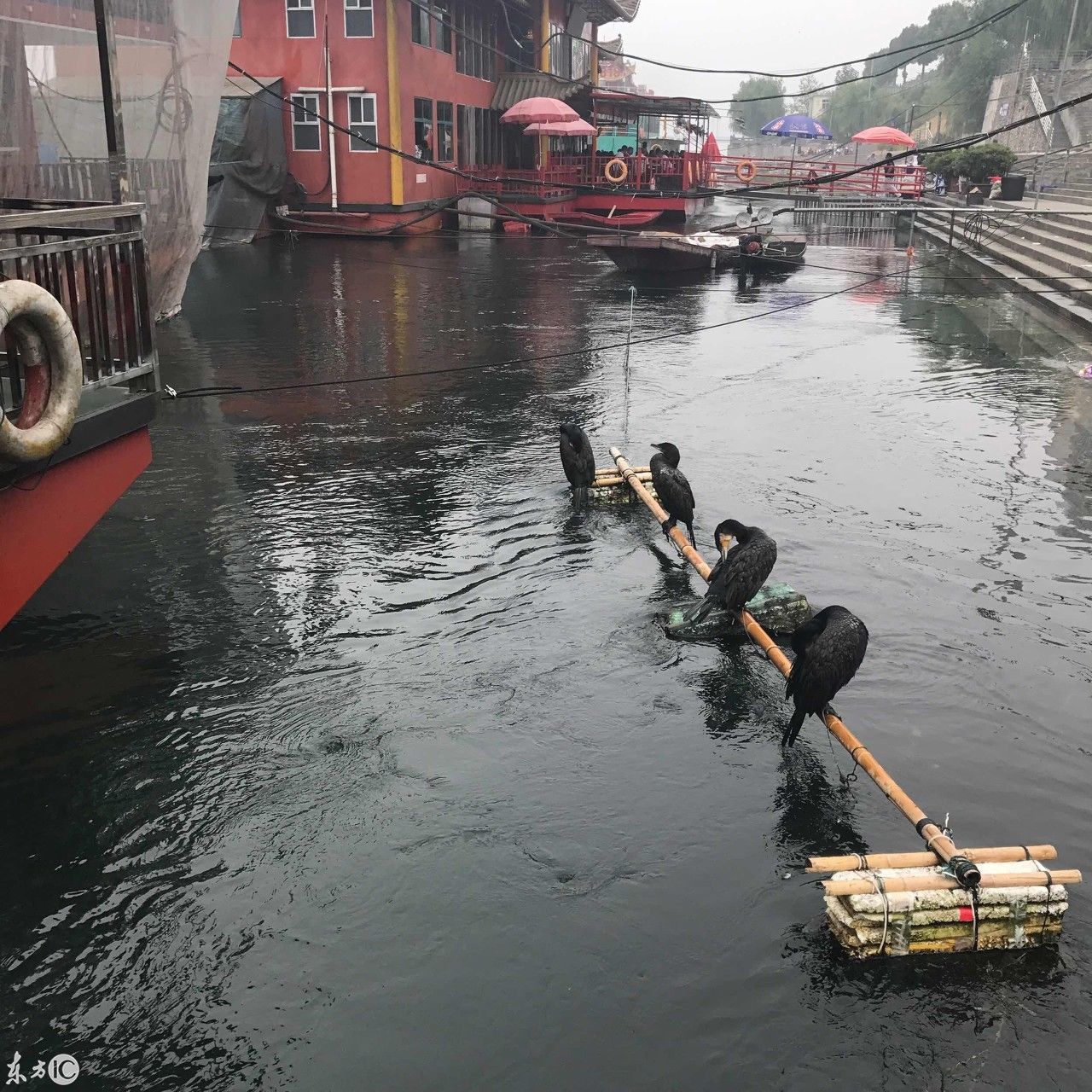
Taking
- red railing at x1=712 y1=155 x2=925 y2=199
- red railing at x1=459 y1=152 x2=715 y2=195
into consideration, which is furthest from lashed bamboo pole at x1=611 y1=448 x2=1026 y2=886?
red railing at x1=712 y1=155 x2=925 y2=199

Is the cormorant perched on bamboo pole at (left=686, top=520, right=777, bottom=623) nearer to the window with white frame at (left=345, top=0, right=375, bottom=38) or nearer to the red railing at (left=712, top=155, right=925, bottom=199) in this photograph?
the window with white frame at (left=345, top=0, right=375, bottom=38)

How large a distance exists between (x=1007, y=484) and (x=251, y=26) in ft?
89.5

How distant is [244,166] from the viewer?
28688 millimetres

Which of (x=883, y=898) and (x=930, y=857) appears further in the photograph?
(x=930, y=857)

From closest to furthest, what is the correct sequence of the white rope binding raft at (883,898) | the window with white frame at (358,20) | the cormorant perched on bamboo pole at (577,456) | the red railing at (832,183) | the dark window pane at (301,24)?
the white rope binding raft at (883,898) → the cormorant perched on bamboo pole at (577,456) → the window with white frame at (358,20) → the dark window pane at (301,24) → the red railing at (832,183)

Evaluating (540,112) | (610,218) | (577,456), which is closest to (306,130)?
(540,112)

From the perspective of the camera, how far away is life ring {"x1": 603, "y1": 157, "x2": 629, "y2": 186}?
112 feet

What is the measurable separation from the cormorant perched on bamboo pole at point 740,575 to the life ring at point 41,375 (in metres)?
3.99

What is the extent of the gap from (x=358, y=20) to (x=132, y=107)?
70.5 ft

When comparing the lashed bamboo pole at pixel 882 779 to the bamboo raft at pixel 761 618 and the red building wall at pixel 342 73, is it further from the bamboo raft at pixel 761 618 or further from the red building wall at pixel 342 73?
the red building wall at pixel 342 73

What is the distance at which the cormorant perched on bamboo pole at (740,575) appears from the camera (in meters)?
6.80

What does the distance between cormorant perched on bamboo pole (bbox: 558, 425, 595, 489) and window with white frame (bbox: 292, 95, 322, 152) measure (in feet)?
78.6

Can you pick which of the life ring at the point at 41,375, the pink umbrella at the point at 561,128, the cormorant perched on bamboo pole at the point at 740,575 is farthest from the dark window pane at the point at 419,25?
the life ring at the point at 41,375

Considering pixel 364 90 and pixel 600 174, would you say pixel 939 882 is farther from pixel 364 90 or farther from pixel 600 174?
pixel 600 174
